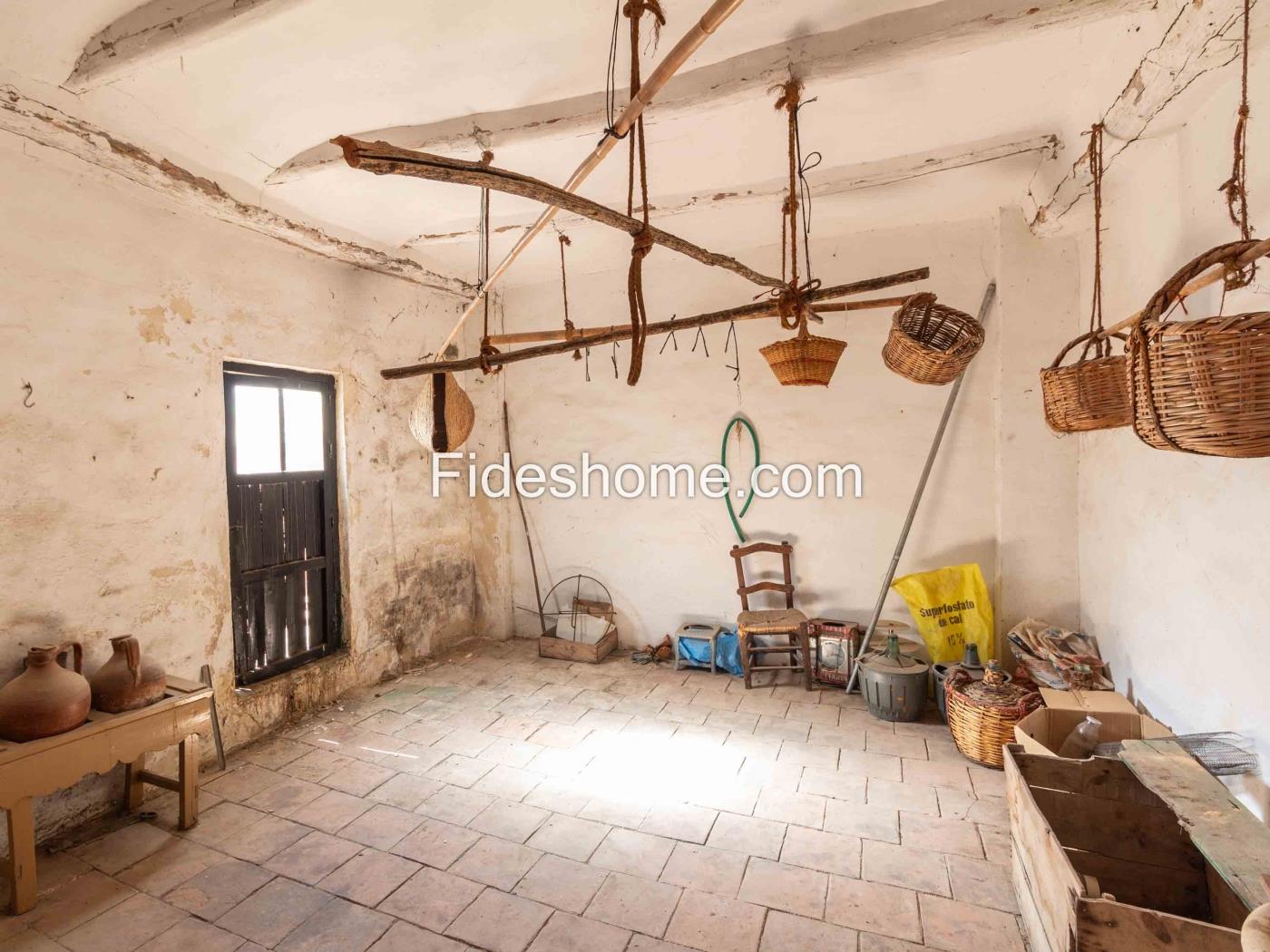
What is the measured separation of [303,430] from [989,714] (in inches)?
172

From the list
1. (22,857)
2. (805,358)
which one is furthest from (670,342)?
(22,857)

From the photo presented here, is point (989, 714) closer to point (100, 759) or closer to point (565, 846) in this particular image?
point (565, 846)

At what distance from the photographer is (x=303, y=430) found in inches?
162

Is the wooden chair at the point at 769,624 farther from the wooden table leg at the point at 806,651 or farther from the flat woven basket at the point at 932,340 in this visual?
the flat woven basket at the point at 932,340

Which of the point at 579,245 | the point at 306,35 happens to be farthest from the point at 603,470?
the point at 306,35

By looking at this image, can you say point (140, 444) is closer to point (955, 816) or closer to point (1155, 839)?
point (955, 816)

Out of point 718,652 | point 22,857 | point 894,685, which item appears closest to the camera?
point 22,857

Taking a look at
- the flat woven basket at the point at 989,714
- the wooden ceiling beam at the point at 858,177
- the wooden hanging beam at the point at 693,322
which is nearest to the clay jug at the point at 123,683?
the wooden hanging beam at the point at 693,322

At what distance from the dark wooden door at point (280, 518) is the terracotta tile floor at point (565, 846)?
0.57 meters

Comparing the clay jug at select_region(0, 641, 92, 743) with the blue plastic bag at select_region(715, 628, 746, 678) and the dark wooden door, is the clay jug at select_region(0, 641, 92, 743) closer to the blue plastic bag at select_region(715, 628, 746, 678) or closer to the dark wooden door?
the dark wooden door

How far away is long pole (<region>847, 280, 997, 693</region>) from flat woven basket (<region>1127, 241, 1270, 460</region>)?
2.73 metres

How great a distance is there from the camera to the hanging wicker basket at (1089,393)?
2.10 meters

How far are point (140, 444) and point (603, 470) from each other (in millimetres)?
3031

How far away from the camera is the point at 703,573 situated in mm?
4879
